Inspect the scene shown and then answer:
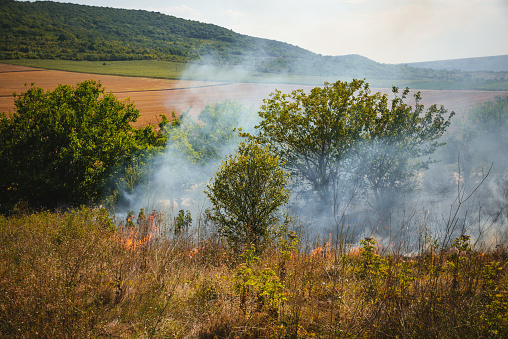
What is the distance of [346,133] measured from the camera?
14.9m

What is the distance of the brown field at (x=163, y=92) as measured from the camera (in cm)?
3484

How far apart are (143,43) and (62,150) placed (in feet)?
184

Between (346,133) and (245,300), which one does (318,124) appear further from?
(245,300)

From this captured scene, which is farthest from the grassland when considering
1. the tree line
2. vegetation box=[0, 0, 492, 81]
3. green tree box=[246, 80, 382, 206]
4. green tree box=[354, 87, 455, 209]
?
green tree box=[354, 87, 455, 209]

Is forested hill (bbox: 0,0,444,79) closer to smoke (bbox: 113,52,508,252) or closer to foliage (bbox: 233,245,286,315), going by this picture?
smoke (bbox: 113,52,508,252)

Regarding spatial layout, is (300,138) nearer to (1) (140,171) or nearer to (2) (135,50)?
(1) (140,171)

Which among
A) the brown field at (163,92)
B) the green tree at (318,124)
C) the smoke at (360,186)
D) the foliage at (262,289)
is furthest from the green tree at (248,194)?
the brown field at (163,92)

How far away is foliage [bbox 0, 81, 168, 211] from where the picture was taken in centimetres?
1708

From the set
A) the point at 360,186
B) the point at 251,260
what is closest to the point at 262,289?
the point at 251,260

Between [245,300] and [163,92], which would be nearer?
[245,300]

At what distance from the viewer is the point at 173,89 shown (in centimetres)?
5400

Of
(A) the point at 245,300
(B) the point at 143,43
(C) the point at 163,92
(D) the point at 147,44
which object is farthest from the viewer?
(D) the point at 147,44

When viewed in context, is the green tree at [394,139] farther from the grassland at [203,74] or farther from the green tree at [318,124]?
the grassland at [203,74]

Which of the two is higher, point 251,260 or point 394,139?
point 394,139
